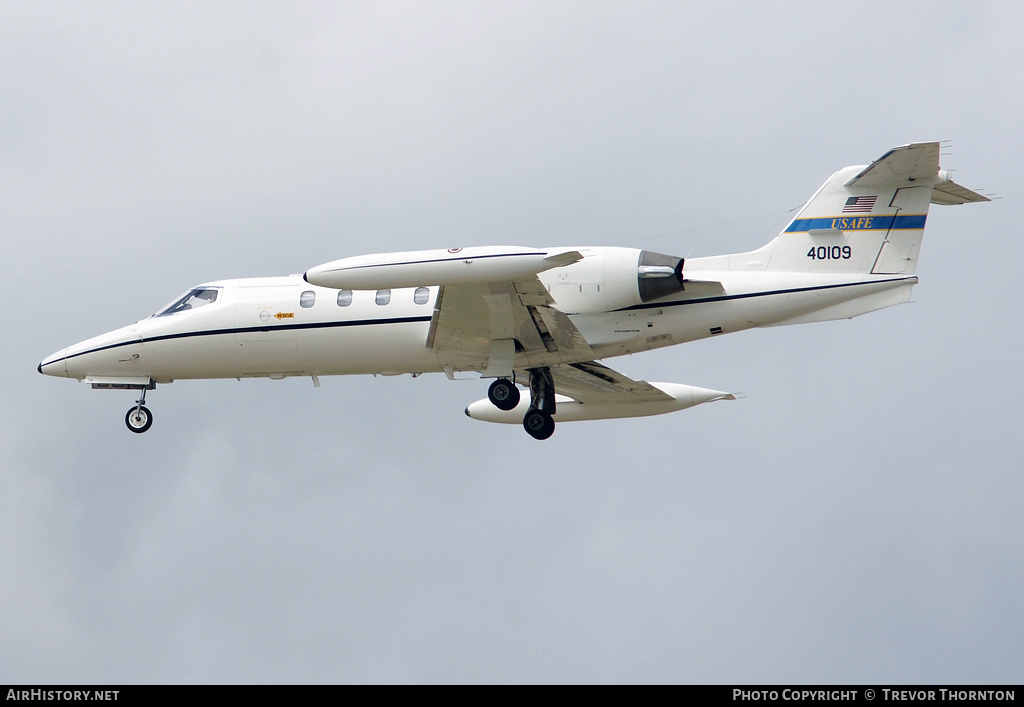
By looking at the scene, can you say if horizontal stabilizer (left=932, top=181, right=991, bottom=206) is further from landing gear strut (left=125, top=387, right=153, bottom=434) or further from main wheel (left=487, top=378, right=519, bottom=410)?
landing gear strut (left=125, top=387, right=153, bottom=434)

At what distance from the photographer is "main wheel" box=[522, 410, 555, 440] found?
2645cm

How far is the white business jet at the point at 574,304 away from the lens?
78.7 ft

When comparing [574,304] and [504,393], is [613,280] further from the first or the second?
[504,393]

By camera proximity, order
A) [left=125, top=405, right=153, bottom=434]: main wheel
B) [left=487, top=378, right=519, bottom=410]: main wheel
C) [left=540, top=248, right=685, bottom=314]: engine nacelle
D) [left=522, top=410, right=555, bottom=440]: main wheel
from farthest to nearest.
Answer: [left=125, top=405, right=153, bottom=434]: main wheel, [left=522, top=410, right=555, bottom=440]: main wheel, [left=487, top=378, right=519, bottom=410]: main wheel, [left=540, top=248, right=685, bottom=314]: engine nacelle

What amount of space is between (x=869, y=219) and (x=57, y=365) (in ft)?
56.8

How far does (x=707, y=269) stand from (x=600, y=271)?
2.27 m

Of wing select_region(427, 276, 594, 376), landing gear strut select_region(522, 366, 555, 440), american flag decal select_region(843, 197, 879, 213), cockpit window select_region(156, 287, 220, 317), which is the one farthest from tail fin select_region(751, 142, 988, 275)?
cockpit window select_region(156, 287, 220, 317)

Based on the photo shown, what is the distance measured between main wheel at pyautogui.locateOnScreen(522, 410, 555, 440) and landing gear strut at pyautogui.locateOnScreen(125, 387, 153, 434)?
8.28m

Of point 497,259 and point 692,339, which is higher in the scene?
point 497,259

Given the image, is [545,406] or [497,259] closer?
[497,259]
